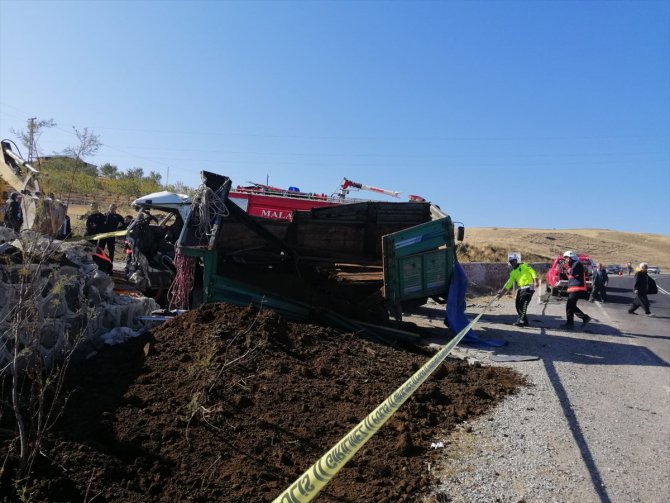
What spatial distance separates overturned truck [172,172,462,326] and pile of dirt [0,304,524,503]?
5.65 feet

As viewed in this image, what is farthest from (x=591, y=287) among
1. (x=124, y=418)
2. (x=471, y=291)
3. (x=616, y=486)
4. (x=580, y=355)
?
(x=124, y=418)

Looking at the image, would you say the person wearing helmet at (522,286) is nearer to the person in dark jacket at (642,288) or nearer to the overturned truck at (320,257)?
the overturned truck at (320,257)

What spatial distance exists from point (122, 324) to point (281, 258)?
3146 mm

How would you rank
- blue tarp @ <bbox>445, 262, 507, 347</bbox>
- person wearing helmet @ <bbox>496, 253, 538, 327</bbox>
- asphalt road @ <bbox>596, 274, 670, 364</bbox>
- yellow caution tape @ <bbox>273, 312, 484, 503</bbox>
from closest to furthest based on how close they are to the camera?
yellow caution tape @ <bbox>273, 312, 484, 503</bbox>, blue tarp @ <bbox>445, 262, 507, 347</bbox>, asphalt road @ <bbox>596, 274, 670, 364</bbox>, person wearing helmet @ <bbox>496, 253, 538, 327</bbox>

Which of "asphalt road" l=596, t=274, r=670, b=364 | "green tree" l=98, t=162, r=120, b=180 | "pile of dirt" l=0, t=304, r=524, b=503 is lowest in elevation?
"asphalt road" l=596, t=274, r=670, b=364

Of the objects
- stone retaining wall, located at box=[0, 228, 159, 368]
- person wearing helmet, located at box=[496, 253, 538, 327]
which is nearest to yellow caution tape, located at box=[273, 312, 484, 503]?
stone retaining wall, located at box=[0, 228, 159, 368]

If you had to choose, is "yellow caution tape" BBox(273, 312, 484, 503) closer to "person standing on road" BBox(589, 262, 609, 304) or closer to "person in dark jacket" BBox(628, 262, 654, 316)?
"person in dark jacket" BBox(628, 262, 654, 316)

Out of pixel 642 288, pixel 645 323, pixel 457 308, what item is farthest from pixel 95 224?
pixel 642 288

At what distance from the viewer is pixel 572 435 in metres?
4.64

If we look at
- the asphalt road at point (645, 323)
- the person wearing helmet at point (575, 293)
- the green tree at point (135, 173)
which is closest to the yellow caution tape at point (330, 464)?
the asphalt road at point (645, 323)

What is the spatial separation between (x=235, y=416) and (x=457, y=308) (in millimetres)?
5837

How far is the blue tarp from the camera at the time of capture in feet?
28.9

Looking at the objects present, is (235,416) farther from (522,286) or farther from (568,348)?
(522,286)

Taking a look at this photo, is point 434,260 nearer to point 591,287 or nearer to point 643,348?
point 643,348
